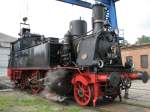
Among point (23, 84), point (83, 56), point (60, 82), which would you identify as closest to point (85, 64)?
point (83, 56)

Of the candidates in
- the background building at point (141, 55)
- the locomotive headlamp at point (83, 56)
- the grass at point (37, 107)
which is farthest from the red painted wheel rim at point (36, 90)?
the background building at point (141, 55)

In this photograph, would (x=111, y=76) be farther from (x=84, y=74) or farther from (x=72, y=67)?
(x=72, y=67)

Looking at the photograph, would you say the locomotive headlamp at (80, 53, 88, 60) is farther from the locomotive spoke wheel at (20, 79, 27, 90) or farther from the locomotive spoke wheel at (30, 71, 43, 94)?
the locomotive spoke wheel at (20, 79, 27, 90)

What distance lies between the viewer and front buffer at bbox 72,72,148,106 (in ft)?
27.0

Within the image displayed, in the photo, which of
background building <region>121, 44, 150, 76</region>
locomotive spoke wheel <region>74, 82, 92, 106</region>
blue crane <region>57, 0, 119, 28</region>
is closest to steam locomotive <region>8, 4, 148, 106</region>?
locomotive spoke wheel <region>74, 82, 92, 106</region>

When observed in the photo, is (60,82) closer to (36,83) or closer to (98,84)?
(98,84)

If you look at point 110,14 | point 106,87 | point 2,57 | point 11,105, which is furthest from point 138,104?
point 2,57

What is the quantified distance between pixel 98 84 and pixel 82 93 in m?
0.86

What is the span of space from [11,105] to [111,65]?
3818mm

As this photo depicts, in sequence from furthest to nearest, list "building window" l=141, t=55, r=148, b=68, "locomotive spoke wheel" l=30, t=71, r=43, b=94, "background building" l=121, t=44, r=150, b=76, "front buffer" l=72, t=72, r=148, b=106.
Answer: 1. "building window" l=141, t=55, r=148, b=68
2. "background building" l=121, t=44, r=150, b=76
3. "locomotive spoke wheel" l=30, t=71, r=43, b=94
4. "front buffer" l=72, t=72, r=148, b=106

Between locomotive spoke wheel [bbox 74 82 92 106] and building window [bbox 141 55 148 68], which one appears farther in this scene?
building window [bbox 141 55 148 68]

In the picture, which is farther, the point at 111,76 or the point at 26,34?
the point at 26,34

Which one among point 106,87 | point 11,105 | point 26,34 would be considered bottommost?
point 11,105

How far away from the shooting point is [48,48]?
1048 cm
